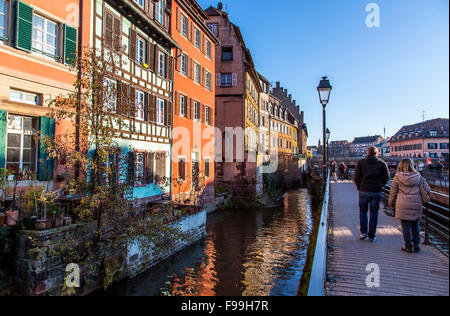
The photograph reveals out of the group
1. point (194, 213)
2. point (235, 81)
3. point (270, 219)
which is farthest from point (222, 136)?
point (194, 213)

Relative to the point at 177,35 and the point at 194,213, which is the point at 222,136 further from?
the point at 194,213

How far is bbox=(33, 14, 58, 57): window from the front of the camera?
32.2 ft

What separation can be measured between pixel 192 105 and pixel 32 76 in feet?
38.1

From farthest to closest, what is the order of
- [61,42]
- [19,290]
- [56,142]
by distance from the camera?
[61,42]
[56,142]
[19,290]

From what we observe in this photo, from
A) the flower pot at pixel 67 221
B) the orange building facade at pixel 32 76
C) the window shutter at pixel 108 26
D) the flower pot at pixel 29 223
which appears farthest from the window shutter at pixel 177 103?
the flower pot at pixel 29 223

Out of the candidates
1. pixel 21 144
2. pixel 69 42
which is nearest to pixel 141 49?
pixel 69 42

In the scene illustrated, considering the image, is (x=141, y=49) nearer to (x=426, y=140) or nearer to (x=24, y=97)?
(x=24, y=97)

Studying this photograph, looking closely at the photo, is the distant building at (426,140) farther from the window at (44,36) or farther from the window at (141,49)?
the window at (44,36)

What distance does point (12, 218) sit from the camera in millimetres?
7605

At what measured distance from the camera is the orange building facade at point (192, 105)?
1862cm

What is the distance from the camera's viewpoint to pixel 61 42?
10602mm

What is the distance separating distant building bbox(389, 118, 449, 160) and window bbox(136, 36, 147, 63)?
216 feet

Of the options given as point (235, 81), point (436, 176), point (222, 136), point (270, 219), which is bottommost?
point (270, 219)

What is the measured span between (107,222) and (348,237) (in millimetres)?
6840
